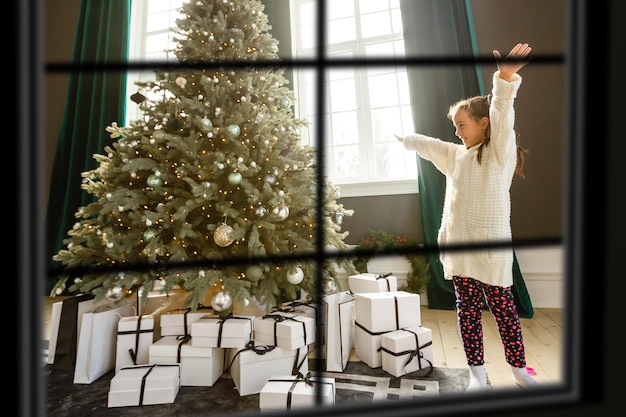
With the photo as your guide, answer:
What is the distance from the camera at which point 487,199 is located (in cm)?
130

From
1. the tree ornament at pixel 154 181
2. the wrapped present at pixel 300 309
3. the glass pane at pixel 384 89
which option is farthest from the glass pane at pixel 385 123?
the tree ornament at pixel 154 181

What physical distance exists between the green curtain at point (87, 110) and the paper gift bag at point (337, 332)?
7.26 ft

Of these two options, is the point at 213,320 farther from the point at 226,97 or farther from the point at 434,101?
the point at 434,101

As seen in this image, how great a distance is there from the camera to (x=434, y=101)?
241 centimetres

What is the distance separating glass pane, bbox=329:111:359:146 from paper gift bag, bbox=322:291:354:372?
154 centimetres

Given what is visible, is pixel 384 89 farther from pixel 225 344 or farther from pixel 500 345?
pixel 225 344

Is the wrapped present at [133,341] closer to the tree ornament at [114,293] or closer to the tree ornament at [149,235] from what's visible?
the tree ornament at [114,293]

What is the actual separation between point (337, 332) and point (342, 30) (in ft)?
7.70

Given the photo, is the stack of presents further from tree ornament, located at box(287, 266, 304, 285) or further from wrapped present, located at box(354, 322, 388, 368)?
tree ornament, located at box(287, 266, 304, 285)

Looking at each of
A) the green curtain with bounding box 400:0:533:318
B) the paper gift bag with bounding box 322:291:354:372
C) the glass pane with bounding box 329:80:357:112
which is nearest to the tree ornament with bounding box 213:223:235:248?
the paper gift bag with bounding box 322:291:354:372

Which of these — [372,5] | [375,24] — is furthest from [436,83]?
[372,5]

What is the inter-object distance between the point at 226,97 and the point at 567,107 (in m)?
1.63

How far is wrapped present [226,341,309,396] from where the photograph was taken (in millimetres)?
1304

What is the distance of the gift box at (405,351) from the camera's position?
1.44 m
